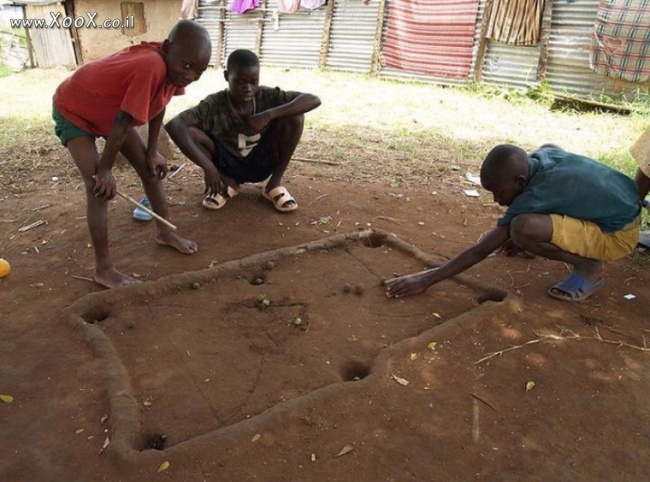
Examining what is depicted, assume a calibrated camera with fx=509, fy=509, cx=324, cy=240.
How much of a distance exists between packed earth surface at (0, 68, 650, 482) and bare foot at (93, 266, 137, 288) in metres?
0.07

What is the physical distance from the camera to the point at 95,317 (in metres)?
2.50

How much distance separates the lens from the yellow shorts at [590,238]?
2.56 meters

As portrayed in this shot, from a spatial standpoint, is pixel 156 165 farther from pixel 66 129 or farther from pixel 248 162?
pixel 248 162

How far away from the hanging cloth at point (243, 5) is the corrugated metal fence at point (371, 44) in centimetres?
15

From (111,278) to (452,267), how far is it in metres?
1.78

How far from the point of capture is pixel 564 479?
1.66 m

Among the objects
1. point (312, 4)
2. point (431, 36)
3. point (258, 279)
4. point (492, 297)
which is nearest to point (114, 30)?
point (312, 4)

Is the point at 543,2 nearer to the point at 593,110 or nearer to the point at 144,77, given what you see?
the point at 593,110

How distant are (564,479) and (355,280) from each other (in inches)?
56.8

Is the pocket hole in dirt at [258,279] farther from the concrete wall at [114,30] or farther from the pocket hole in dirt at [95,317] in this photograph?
the concrete wall at [114,30]

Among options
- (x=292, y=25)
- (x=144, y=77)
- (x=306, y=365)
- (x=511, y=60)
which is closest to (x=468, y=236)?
(x=306, y=365)

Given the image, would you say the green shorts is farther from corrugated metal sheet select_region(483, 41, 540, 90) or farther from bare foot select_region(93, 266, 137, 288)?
corrugated metal sheet select_region(483, 41, 540, 90)

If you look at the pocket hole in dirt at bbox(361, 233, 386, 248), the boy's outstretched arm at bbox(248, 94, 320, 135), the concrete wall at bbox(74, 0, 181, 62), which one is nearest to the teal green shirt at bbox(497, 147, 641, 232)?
the pocket hole in dirt at bbox(361, 233, 386, 248)

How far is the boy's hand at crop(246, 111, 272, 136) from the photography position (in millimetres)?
3365
